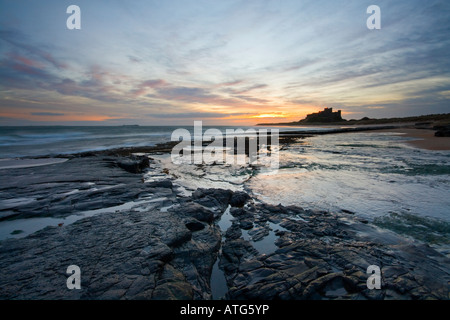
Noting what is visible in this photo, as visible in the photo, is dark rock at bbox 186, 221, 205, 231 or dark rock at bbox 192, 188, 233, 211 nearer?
dark rock at bbox 186, 221, 205, 231

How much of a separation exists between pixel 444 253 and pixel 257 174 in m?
8.55

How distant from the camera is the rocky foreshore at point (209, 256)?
10.4 feet

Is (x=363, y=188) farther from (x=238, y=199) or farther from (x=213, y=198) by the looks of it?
(x=213, y=198)

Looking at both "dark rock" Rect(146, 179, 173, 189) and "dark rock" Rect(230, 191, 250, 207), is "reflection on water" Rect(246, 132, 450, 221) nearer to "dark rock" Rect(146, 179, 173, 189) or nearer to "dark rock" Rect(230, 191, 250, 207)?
"dark rock" Rect(230, 191, 250, 207)

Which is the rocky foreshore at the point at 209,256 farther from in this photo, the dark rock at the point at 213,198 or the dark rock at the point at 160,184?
the dark rock at the point at 160,184

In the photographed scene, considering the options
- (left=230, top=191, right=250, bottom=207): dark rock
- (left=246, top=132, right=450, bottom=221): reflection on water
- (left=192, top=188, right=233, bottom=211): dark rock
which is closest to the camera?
(left=246, top=132, right=450, bottom=221): reflection on water

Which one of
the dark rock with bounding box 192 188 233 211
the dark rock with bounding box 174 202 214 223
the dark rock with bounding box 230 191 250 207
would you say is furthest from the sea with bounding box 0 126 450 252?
the dark rock with bounding box 174 202 214 223

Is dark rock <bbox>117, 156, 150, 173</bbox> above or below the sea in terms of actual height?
above

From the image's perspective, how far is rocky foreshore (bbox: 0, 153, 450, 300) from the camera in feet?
10.4

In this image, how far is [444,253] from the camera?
4.31m

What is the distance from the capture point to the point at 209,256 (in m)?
4.37

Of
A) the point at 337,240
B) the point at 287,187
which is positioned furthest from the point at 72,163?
the point at 337,240

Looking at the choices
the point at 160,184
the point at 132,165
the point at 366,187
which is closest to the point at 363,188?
the point at 366,187
